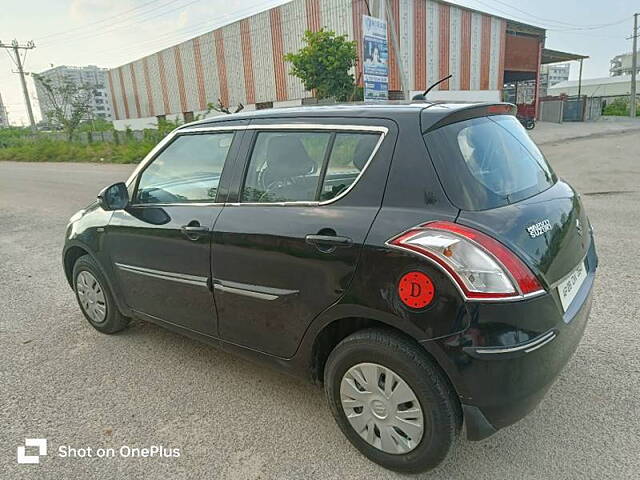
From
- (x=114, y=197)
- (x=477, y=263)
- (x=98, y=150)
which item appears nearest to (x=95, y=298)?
(x=114, y=197)

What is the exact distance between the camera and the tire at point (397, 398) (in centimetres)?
193

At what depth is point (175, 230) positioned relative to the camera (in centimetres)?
279

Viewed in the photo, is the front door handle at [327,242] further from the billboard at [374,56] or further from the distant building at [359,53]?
the distant building at [359,53]

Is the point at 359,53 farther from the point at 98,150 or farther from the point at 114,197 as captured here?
the point at 114,197

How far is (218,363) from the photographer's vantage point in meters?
3.20

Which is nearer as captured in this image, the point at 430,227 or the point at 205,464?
the point at 430,227

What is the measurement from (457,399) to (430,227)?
2.45ft

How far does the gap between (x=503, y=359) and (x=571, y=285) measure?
2.17 ft

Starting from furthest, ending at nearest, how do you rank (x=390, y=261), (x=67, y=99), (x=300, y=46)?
(x=67, y=99)
(x=300, y=46)
(x=390, y=261)

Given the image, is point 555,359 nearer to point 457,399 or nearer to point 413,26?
point 457,399

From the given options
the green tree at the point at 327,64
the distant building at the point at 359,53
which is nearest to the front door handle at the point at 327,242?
the green tree at the point at 327,64

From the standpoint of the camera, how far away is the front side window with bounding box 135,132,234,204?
2787mm

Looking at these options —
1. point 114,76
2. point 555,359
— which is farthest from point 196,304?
point 114,76

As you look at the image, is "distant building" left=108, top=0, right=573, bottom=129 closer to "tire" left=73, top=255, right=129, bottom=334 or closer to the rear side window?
"tire" left=73, top=255, right=129, bottom=334
